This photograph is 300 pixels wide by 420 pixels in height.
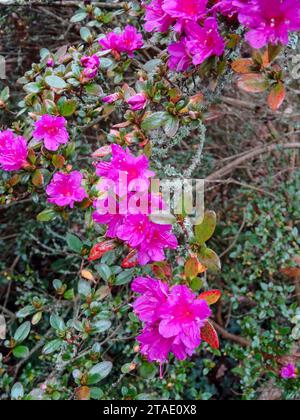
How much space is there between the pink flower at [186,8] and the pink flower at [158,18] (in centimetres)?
4

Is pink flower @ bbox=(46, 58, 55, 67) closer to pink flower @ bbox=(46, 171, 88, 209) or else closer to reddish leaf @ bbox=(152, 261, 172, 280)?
pink flower @ bbox=(46, 171, 88, 209)

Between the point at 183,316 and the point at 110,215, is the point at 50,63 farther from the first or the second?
the point at 183,316

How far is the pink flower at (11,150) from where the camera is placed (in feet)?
4.56

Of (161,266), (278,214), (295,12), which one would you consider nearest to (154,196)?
(161,266)

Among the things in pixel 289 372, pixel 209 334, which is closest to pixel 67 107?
pixel 209 334

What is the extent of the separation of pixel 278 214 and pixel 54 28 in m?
1.51

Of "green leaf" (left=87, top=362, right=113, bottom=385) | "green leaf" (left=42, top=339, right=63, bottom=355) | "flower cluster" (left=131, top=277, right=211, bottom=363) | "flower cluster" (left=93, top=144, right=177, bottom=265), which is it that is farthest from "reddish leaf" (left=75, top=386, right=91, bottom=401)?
"flower cluster" (left=93, top=144, right=177, bottom=265)

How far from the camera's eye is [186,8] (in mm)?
1131

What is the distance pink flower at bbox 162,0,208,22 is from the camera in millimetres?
1120

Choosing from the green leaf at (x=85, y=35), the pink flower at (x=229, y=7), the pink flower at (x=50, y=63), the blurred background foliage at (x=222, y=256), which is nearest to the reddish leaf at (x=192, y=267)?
the pink flower at (x=229, y=7)

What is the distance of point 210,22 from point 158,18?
0.14 metres
